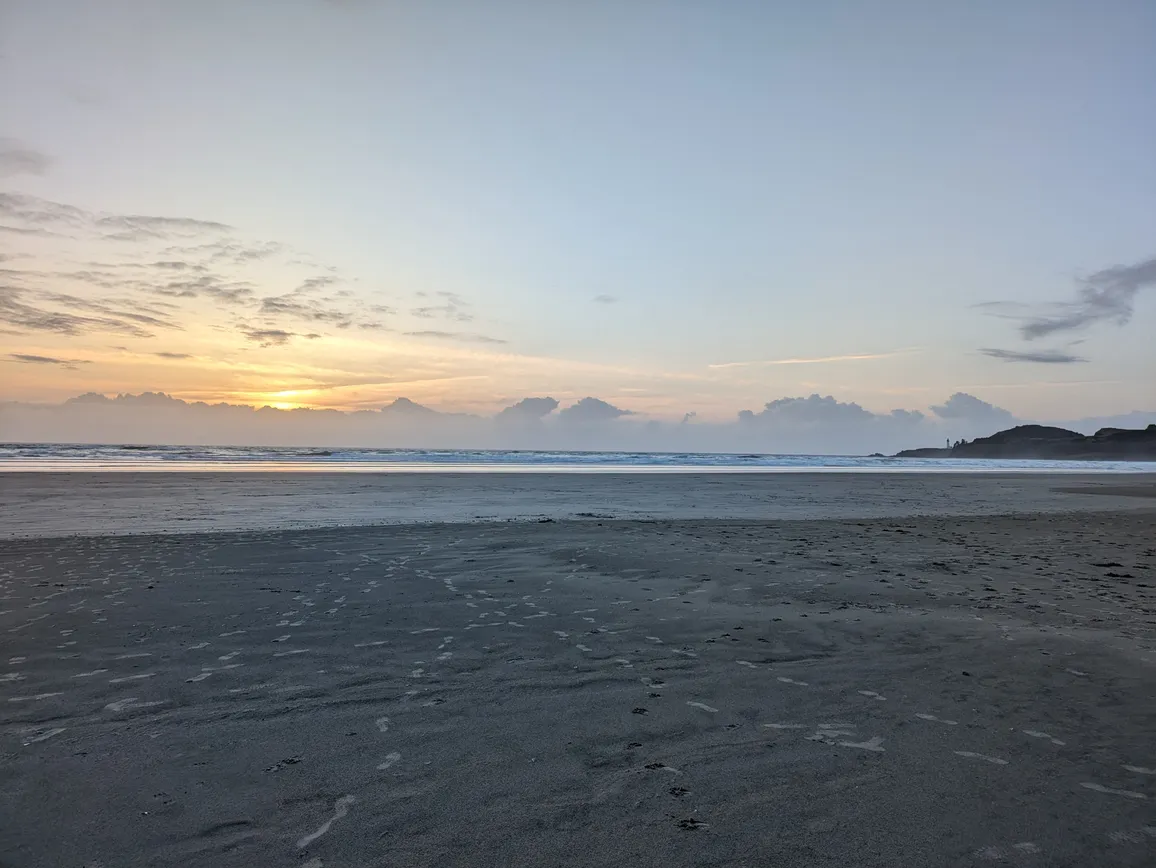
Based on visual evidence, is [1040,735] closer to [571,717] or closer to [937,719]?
[937,719]

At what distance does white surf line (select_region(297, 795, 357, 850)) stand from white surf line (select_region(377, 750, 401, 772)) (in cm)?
41

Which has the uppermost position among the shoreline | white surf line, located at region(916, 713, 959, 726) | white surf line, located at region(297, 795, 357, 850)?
the shoreline

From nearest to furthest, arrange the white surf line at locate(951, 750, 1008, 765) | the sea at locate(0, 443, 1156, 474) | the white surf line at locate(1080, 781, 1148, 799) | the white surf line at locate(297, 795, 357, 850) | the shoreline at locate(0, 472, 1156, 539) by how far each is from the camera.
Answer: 1. the white surf line at locate(297, 795, 357, 850)
2. the white surf line at locate(1080, 781, 1148, 799)
3. the white surf line at locate(951, 750, 1008, 765)
4. the shoreline at locate(0, 472, 1156, 539)
5. the sea at locate(0, 443, 1156, 474)

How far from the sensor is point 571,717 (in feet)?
18.8

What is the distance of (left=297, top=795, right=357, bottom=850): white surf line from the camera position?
154 inches

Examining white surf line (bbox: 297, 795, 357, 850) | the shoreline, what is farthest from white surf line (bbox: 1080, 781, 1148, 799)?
the shoreline

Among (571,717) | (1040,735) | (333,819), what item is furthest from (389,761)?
(1040,735)

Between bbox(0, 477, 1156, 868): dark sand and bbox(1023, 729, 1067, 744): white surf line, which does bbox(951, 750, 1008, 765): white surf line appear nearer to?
bbox(0, 477, 1156, 868): dark sand

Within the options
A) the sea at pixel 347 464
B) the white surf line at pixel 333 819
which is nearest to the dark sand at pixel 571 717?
the white surf line at pixel 333 819

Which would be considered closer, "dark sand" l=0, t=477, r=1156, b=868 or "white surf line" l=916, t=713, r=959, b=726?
"dark sand" l=0, t=477, r=1156, b=868

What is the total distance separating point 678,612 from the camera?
30.9ft

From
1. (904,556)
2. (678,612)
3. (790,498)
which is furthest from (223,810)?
(790,498)

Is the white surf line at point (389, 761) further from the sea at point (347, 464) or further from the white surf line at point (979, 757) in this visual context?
the sea at point (347, 464)

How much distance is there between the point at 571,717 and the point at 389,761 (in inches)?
61.2
